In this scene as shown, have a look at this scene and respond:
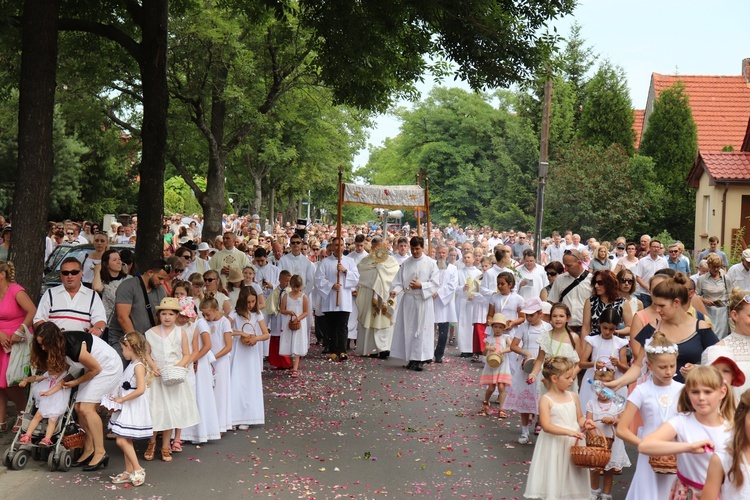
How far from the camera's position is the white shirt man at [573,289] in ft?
37.2

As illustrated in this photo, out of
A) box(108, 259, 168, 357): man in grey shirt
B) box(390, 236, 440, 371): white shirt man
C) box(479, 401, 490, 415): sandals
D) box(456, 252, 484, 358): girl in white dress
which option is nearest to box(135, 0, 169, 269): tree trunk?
box(108, 259, 168, 357): man in grey shirt

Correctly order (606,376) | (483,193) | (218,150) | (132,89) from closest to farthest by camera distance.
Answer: (606,376) → (218,150) → (132,89) → (483,193)

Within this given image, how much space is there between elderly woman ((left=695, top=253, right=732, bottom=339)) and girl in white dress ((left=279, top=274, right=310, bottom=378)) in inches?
258

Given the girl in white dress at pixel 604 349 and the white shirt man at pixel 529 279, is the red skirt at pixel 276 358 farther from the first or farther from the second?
the girl in white dress at pixel 604 349

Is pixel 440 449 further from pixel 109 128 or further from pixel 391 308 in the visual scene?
pixel 109 128

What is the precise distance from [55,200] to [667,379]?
39.8 meters

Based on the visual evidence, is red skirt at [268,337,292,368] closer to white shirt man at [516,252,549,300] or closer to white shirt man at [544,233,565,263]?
white shirt man at [516,252,549,300]

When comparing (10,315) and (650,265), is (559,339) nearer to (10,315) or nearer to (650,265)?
(10,315)

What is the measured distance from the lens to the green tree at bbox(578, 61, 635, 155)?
44.1 meters

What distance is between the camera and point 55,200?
42.9 m

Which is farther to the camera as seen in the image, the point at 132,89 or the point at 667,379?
the point at 132,89

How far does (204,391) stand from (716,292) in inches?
381

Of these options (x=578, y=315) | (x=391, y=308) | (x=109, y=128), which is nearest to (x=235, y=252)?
(x=391, y=308)

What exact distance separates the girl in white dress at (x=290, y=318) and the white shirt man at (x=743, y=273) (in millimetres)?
6836
